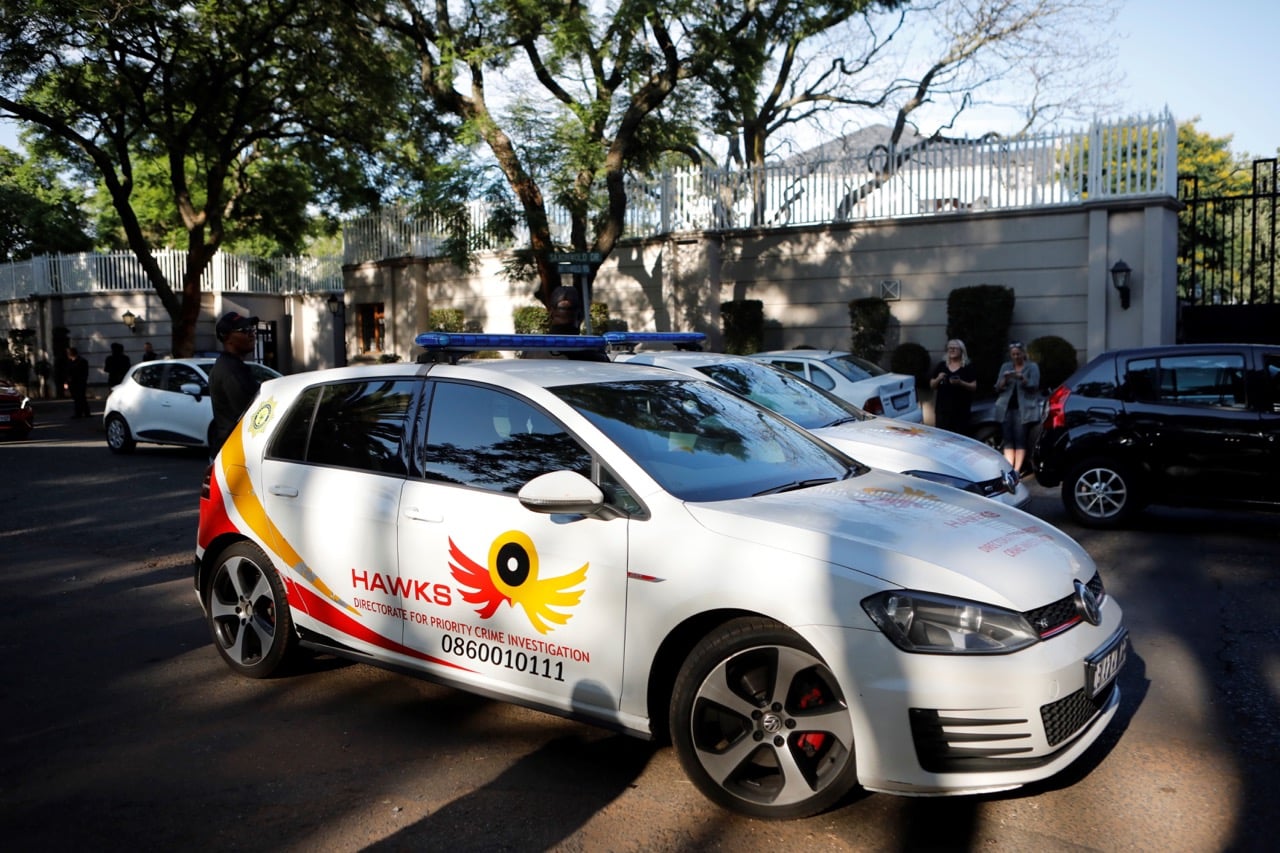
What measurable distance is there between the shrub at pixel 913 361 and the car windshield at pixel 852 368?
16.0ft

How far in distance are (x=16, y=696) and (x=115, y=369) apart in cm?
2377

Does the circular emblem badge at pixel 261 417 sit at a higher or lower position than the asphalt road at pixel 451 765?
higher

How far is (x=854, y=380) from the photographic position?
1348 centimetres

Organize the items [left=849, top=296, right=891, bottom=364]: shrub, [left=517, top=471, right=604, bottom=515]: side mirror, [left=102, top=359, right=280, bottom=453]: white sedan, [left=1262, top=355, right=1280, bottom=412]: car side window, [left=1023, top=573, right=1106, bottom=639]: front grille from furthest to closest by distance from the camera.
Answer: [left=849, top=296, right=891, bottom=364]: shrub
[left=102, top=359, right=280, bottom=453]: white sedan
[left=1262, top=355, right=1280, bottom=412]: car side window
[left=517, top=471, right=604, bottom=515]: side mirror
[left=1023, top=573, right=1106, bottom=639]: front grille

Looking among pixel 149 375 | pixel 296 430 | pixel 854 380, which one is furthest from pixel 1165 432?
pixel 149 375

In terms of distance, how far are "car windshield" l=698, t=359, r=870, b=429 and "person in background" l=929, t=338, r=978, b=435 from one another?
3.00 metres

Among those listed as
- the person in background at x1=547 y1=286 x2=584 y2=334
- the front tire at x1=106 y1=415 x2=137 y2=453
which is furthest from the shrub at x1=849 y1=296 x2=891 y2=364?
the front tire at x1=106 y1=415 x2=137 y2=453

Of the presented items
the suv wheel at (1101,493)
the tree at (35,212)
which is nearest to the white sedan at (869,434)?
the suv wheel at (1101,493)

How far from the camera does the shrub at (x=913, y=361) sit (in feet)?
62.2

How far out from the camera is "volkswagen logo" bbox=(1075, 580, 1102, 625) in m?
3.94

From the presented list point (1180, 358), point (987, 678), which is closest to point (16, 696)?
point (987, 678)

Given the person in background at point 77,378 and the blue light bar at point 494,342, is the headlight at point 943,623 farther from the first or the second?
the person in background at point 77,378

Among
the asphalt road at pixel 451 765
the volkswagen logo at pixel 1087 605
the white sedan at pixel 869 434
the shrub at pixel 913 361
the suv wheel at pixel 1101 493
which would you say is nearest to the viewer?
the asphalt road at pixel 451 765

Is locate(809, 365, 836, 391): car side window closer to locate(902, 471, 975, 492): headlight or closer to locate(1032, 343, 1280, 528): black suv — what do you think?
locate(1032, 343, 1280, 528): black suv
